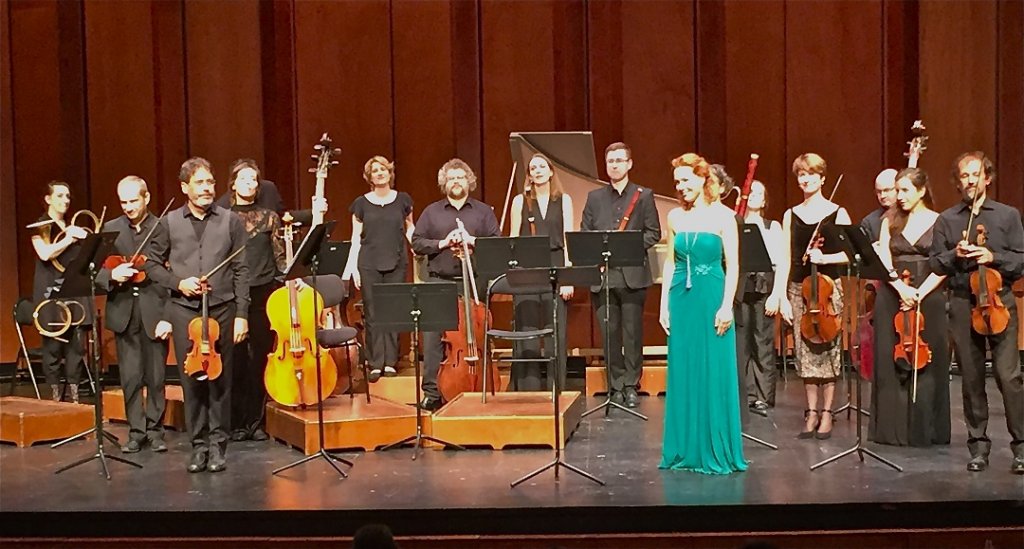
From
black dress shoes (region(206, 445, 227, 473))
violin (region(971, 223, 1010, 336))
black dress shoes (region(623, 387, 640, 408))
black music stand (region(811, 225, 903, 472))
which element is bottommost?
black dress shoes (region(206, 445, 227, 473))

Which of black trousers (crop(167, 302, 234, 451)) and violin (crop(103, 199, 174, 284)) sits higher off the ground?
violin (crop(103, 199, 174, 284))

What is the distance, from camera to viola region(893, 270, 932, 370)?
18.7 feet

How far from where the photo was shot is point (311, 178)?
977cm

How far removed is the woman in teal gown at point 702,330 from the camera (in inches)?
209

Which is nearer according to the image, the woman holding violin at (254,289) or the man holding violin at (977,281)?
the man holding violin at (977,281)

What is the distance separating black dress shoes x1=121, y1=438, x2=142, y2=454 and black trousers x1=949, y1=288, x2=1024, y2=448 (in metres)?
4.37

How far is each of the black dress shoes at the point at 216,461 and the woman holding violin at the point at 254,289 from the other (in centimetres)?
63

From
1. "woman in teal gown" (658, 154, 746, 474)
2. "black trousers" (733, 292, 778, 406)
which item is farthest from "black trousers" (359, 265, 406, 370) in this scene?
"woman in teal gown" (658, 154, 746, 474)

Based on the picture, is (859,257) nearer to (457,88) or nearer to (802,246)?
(802,246)

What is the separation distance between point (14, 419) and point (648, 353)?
445 centimetres

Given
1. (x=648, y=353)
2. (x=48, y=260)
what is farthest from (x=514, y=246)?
(x=48, y=260)

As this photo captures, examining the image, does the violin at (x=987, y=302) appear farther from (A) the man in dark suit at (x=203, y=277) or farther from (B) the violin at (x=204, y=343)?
(B) the violin at (x=204, y=343)

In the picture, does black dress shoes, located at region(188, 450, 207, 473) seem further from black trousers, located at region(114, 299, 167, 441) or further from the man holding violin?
the man holding violin

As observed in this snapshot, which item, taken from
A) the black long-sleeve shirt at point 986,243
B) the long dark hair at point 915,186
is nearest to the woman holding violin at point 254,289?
the long dark hair at point 915,186
